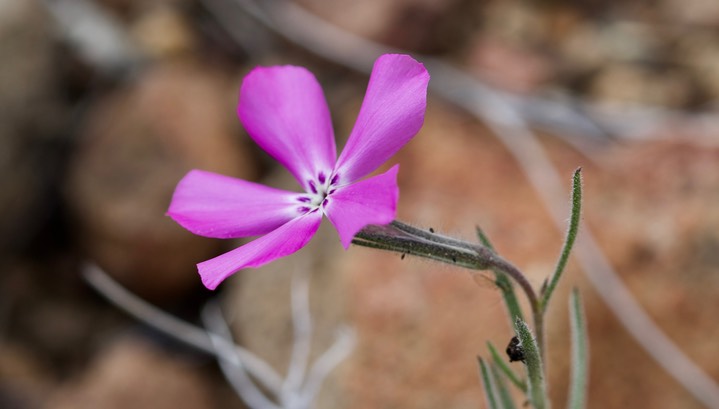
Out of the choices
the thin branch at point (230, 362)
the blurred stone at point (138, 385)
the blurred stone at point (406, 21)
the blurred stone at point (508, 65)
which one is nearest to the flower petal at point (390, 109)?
the thin branch at point (230, 362)

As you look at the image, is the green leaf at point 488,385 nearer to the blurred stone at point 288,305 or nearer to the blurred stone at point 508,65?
the blurred stone at point 288,305

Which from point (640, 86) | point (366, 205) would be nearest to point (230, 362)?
point (366, 205)

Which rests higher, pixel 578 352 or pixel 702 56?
pixel 702 56

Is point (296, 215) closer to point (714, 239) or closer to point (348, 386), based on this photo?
point (348, 386)

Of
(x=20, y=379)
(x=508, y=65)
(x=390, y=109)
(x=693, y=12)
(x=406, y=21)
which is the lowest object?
(x=20, y=379)

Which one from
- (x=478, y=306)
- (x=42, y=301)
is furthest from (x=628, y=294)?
(x=42, y=301)

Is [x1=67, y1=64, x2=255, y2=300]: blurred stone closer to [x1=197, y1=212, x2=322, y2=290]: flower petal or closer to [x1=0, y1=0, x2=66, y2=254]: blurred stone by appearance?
[x1=0, y1=0, x2=66, y2=254]: blurred stone

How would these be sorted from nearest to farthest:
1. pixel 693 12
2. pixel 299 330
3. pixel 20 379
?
1. pixel 299 330
2. pixel 20 379
3. pixel 693 12

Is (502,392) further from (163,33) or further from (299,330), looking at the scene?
(163,33)
